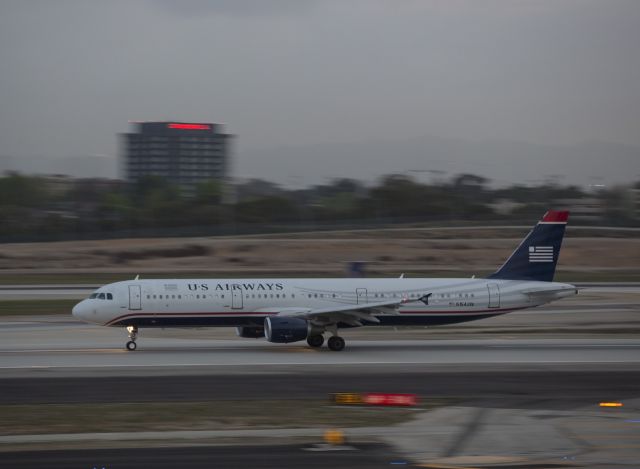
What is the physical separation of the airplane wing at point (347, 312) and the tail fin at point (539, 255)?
586 centimetres

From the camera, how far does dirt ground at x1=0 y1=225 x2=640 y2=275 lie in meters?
84.0

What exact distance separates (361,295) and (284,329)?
14.1 ft

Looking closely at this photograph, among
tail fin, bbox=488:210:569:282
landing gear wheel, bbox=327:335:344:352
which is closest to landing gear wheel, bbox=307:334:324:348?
landing gear wheel, bbox=327:335:344:352

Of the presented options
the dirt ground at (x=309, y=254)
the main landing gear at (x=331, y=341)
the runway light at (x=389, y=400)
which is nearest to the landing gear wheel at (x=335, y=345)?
the main landing gear at (x=331, y=341)

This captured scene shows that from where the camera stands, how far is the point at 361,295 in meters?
33.7

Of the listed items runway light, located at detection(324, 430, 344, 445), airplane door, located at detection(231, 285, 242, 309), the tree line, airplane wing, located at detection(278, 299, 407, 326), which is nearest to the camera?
runway light, located at detection(324, 430, 344, 445)

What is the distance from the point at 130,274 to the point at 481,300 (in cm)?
4636

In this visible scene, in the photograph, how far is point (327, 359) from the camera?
97.6 ft

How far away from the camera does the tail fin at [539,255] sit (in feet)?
116

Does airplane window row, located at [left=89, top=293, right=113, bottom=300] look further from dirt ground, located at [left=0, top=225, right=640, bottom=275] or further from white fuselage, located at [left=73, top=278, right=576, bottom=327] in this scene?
dirt ground, located at [left=0, top=225, right=640, bottom=275]

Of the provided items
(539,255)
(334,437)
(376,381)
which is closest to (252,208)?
(539,255)

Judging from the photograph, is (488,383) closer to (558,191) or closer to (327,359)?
(327,359)

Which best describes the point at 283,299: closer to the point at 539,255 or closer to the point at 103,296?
the point at 103,296

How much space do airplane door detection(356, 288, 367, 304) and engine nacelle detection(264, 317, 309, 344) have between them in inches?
127
